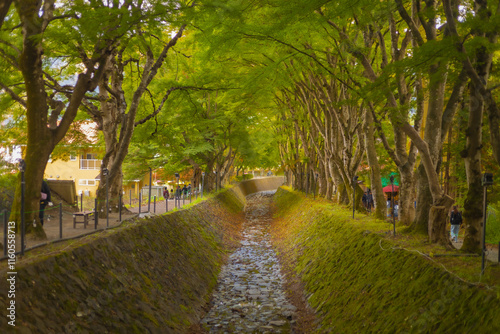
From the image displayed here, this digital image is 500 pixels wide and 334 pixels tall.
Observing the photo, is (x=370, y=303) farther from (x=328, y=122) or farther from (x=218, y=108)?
(x=218, y=108)

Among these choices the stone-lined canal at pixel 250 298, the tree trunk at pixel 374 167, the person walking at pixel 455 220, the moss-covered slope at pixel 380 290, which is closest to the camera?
the moss-covered slope at pixel 380 290

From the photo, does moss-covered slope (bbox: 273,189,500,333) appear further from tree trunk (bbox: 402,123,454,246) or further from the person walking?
the person walking

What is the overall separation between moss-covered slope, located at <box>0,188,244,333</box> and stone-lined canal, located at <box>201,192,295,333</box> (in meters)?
0.48

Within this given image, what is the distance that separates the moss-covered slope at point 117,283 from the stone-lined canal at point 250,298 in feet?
1.57

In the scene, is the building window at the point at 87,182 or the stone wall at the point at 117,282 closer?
the stone wall at the point at 117,282

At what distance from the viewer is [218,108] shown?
2692 centimetres

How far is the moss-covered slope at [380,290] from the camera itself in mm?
5238

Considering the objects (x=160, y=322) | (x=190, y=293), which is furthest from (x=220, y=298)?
(x=160, y=322)

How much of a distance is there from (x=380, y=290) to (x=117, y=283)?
517 cm

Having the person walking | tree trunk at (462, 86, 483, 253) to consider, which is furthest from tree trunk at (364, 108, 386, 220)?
tree trunk at (462, 86, 483, 253)

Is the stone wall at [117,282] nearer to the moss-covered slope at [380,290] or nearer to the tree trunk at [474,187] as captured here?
the moss-covered slope at [380,290]

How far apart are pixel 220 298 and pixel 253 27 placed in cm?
750

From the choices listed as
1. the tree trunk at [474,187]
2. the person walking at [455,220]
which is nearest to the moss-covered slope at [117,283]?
the tree trunk at [474,187]

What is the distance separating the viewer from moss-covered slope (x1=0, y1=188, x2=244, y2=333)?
5.69 meters
